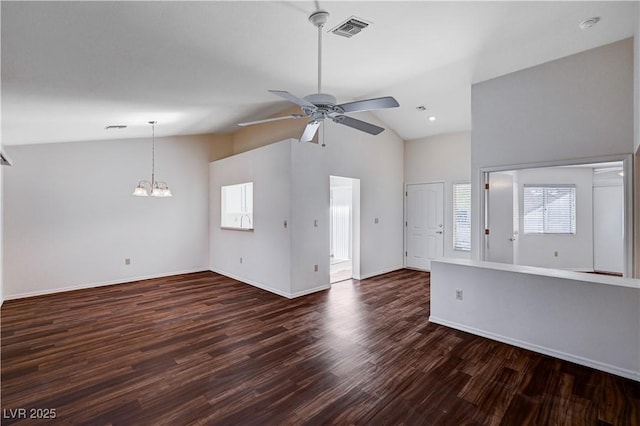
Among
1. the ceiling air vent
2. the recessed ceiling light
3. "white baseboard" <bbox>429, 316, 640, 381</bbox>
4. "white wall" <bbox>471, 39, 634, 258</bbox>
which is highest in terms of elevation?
the recessed ceiling light

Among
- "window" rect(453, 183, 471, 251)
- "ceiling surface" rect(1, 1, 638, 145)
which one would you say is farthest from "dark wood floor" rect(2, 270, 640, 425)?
"window" rect(453, 183, 471, 251)

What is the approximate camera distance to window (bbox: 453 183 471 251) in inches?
254

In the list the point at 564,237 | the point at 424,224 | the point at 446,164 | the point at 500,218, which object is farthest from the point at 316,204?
the point at 564,237

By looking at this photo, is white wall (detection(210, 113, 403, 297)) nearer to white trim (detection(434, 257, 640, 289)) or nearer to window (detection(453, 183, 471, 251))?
window (detection(453, 183, 471, 251))

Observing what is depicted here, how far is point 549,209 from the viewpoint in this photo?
A: 6.70m

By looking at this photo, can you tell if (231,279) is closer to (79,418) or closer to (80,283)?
(80,283)

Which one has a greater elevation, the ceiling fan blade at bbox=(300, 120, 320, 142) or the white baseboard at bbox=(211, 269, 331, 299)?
the ceiling fan blade at bbox=(300, 120, 320, 142)

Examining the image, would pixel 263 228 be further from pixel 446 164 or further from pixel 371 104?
pixel 446 164

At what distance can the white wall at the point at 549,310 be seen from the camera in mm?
2676

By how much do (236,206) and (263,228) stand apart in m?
1.89

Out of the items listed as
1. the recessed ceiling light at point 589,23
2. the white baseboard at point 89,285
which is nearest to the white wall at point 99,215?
the white baseboard at point 89,285

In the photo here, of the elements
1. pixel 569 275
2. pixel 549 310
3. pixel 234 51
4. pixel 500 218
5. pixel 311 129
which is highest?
pixel 234 51

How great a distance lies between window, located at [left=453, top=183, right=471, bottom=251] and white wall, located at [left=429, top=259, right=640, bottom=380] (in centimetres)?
291

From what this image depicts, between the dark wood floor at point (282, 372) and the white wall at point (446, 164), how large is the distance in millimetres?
2908
